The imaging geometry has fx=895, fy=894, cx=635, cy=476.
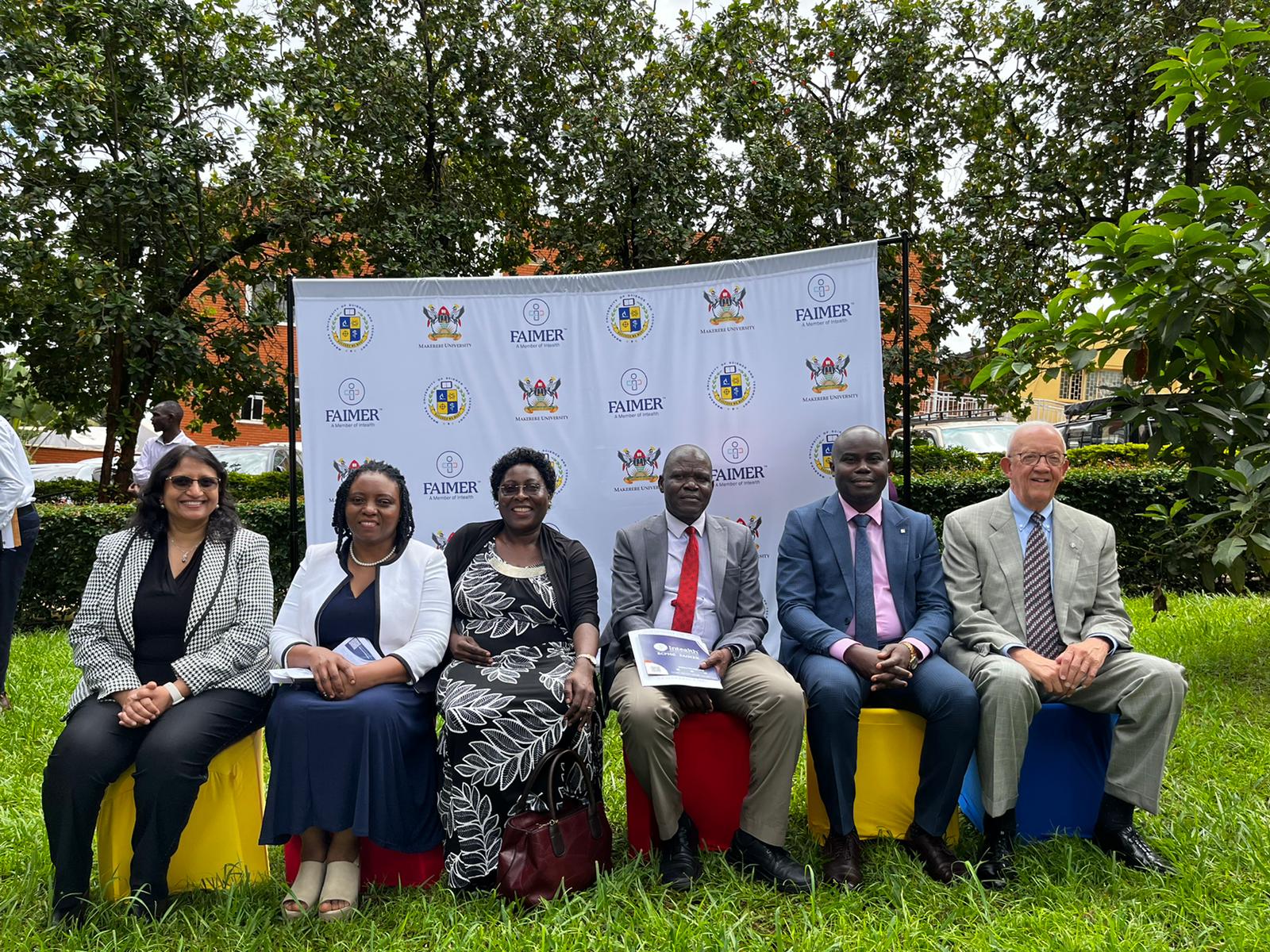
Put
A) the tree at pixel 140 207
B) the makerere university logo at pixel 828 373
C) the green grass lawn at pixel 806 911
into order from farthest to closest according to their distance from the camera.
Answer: the tree at pixel 140 207
the makerere university logo at pixel 828 373
the green grass lawn at pixel 806 911

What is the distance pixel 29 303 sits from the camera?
26.9ft

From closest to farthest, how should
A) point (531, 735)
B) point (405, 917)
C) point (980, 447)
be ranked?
point (405, 917) < point (531, 735) < point (980, 447)

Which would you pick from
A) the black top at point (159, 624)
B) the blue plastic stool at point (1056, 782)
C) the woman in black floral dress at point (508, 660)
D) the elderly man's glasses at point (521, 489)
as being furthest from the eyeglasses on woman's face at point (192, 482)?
the blue plastic stool at point (1056, 782)

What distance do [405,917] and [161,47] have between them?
8.73m

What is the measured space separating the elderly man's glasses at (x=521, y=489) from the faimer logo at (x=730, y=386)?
157cm

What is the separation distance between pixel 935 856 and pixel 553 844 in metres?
1.40

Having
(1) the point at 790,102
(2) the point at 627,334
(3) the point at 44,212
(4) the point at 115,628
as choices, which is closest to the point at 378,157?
(3) the point at 44,212

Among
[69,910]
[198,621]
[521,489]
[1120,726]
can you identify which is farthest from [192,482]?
[1120,726]

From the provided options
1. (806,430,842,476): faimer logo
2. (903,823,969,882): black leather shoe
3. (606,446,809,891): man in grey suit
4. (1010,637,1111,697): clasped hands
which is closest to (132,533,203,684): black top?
(606,446,809,891): man in grey suit

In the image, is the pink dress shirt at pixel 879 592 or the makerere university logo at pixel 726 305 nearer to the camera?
the pink dress shirt at pixel 879 592

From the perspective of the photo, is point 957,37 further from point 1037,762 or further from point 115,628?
point 115,628

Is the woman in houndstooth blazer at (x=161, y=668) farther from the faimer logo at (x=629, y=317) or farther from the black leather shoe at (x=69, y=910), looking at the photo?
the faimer logo at (x=629, y=317)

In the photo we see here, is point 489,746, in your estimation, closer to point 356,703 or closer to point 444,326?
point 356,703

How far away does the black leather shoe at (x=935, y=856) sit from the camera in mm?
3215
